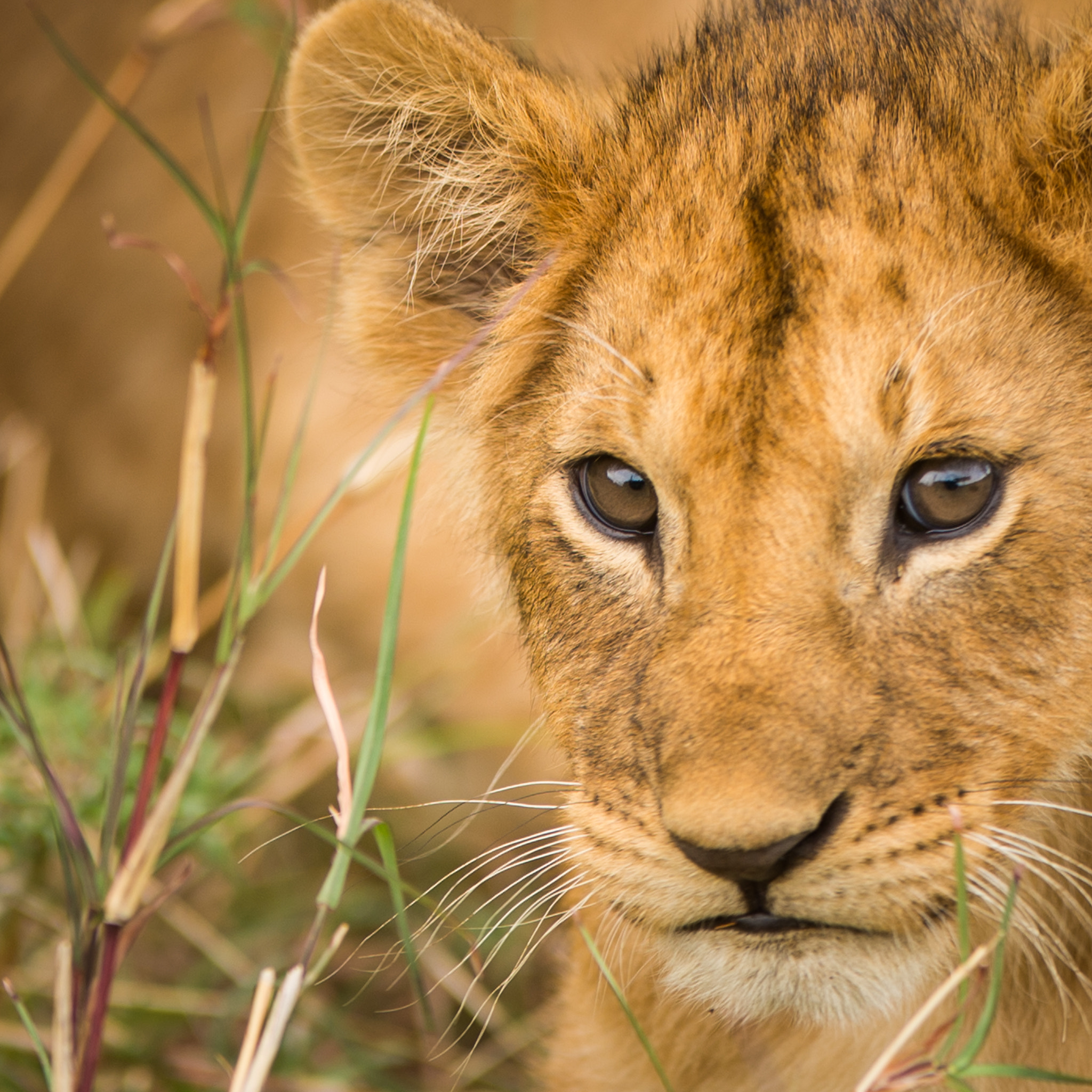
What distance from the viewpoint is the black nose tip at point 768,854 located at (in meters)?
1.68

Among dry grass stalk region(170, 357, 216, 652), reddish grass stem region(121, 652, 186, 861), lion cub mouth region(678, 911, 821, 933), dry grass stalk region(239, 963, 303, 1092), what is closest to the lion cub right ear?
dry grass stalk region(170, 357, 216, 652)

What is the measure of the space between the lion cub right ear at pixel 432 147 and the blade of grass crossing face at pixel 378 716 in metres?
0.68

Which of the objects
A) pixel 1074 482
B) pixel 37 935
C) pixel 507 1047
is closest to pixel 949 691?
pixel 1074 482

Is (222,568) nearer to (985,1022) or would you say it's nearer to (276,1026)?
(276,1026)

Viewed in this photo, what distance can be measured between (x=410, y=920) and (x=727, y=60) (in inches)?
97.9

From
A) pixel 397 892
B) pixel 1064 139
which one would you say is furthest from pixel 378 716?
pixel 1064 139

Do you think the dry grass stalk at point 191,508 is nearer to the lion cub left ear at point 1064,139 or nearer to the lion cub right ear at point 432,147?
the lion cub right ear at point 432,147

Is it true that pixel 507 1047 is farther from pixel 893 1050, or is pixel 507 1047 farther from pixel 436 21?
pixel 436 21

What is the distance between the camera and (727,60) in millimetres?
2418

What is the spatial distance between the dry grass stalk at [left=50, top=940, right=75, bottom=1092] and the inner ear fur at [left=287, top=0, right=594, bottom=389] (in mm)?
1364

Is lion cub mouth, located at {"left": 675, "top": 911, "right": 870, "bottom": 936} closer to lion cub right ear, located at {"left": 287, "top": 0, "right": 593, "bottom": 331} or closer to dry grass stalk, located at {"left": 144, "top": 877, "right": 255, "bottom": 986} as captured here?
lion cub right ear, located at {"left": 287, "top": 0, "right": 593, "bottom": 331}

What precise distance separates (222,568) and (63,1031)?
3.09 meters

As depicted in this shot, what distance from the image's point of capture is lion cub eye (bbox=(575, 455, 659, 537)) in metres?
2.14

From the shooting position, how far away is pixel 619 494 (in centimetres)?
217
